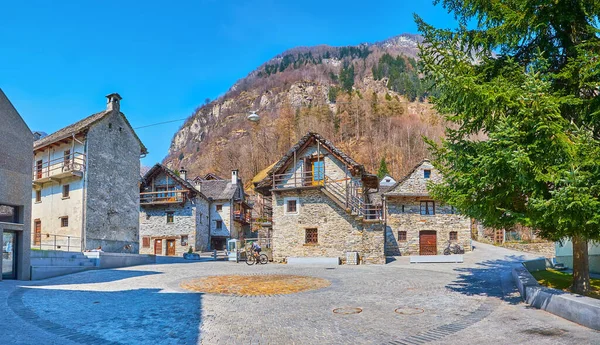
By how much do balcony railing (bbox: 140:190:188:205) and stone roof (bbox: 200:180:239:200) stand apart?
751cm

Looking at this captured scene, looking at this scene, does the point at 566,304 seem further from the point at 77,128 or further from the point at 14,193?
the point at 77,128

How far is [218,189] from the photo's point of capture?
169 ft

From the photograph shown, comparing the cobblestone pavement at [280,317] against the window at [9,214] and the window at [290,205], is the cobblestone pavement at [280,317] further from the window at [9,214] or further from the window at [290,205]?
the window at [290,205]

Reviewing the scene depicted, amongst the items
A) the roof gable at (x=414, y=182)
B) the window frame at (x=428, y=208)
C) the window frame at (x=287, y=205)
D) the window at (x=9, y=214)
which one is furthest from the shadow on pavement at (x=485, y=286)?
the window frame at (x=428, y=208)

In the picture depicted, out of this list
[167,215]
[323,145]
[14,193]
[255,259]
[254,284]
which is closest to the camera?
[14,193]

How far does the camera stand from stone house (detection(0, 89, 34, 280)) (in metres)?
15.0

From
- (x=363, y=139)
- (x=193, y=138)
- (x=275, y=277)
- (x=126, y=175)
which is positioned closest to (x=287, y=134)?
Result: (x=363, y=139)

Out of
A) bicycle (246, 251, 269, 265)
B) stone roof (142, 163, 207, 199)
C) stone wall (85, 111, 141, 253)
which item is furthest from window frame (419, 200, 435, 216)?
stone wall (85, 111, 141, 253)

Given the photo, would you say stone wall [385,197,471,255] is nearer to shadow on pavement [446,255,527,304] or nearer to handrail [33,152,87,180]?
shadow on pavement [446,255,527,304]

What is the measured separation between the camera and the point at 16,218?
1558cm

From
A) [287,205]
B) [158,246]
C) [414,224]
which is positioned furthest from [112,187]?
[414,224]

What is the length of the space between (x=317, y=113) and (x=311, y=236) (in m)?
70.4

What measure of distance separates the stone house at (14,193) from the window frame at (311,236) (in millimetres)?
16782

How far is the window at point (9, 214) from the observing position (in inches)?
600
